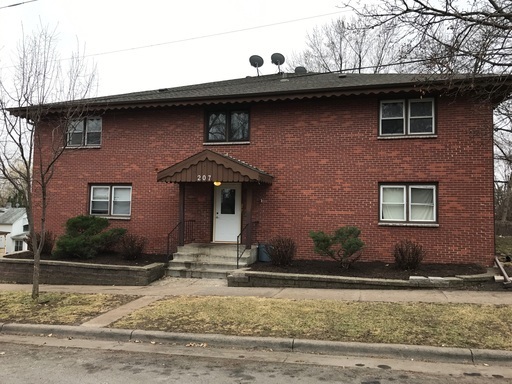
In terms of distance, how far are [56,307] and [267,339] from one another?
16.1ft

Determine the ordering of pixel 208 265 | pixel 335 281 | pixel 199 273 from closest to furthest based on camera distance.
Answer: pixel 335 281
pixel 199 273
pixel 208 265

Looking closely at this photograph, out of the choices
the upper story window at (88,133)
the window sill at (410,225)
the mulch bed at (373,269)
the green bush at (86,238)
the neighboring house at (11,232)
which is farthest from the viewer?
the neighboring house at (11,232)

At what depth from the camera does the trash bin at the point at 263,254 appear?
1255 centimetres

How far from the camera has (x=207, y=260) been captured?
12070 millimetres

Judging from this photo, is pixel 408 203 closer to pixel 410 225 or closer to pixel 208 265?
pixel 410 225

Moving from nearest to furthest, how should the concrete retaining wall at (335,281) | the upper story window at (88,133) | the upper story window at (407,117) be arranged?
the concrete retaining wall at (335,281)
the upper story window at (407,117)
the upper story window at (88,133)

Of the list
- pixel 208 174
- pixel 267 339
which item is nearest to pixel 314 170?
pixel 208 174

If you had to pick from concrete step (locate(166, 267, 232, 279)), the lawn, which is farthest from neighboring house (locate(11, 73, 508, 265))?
the lawn

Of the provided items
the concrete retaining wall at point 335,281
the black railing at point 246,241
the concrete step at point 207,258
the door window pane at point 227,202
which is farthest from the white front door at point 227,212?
the concrete retaining wall at point 335,281

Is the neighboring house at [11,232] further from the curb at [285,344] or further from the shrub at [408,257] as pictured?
the shrub at [408,257]

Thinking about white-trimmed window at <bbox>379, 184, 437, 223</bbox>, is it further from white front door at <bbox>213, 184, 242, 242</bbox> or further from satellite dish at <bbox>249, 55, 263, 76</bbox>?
satellite dish at <bbox>249, 55, 263, 76</bbox>

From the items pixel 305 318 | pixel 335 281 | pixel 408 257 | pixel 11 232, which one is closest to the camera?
pixel 305 318

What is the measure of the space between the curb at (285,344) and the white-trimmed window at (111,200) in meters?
7.48

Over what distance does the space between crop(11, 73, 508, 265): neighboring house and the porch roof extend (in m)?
0.03
